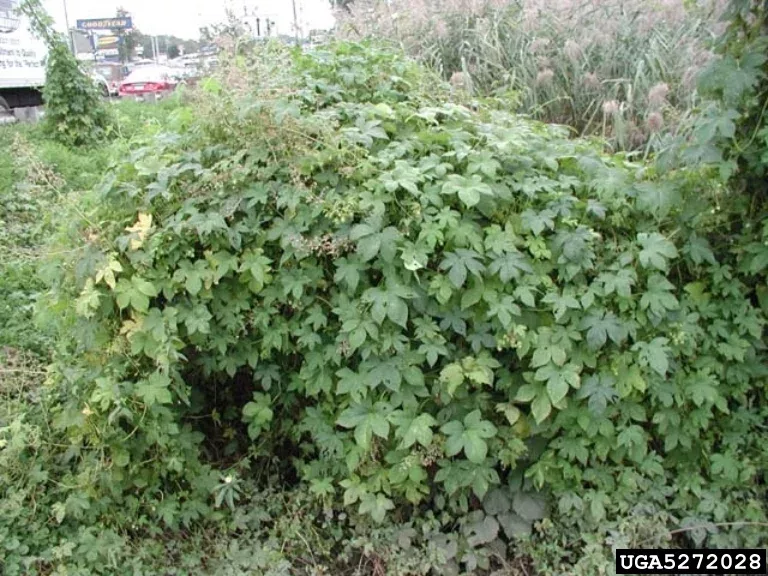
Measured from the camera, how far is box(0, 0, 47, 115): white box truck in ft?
39.1

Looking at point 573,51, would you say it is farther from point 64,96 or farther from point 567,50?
point 64,96

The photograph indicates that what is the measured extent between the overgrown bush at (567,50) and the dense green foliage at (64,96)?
374cm

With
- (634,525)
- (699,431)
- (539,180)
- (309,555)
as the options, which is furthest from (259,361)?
(699,431)

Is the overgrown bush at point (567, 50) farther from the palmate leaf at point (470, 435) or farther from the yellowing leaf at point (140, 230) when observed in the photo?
the palmate leaf at point (470, 435)

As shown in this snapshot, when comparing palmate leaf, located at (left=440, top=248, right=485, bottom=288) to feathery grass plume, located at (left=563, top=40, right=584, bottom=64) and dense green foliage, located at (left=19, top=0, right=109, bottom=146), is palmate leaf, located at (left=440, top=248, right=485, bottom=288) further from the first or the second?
dense green foliage, located at (left=19, top=0, right=109, bottom=146)

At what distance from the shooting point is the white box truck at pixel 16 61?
1193cm

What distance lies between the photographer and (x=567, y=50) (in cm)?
544

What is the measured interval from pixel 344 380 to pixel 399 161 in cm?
84

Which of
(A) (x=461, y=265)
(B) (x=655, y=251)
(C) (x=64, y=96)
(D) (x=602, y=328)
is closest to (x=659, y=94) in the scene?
(B) (x=655, y=251)

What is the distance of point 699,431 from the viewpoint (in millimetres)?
2730

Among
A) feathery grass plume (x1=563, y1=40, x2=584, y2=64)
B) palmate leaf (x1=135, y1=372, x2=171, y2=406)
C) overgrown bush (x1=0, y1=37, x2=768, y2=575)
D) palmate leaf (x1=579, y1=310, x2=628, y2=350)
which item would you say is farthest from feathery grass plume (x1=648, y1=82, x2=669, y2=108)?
palmate leaf (x1=135, y1=372, x2=171, y2=406)

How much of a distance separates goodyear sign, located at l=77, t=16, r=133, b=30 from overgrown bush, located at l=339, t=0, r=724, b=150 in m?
39.3

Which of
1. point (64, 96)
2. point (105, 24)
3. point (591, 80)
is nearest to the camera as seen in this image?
point (591, 80)

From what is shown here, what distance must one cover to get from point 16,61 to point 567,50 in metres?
10.9
